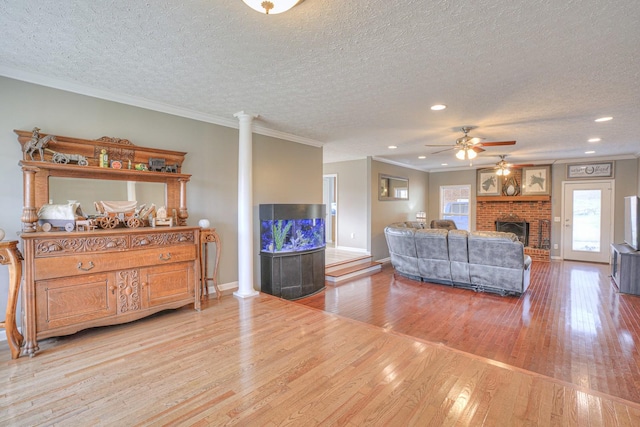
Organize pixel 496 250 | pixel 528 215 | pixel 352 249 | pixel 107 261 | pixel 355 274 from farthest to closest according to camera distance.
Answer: pixel 528 215 < pixel 352 249 < pixel 355 274 < pixel 496 250 < pixel 107 261

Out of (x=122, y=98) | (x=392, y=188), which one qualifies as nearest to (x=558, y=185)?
(x=392, y=188)

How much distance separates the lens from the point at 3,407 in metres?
1.84

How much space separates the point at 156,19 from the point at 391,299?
437 cm

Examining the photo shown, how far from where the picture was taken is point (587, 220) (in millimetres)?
7574

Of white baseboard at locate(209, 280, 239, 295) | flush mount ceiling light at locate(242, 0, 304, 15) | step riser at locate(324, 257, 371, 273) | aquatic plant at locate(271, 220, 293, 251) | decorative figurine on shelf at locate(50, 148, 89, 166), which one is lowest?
step riser at locate(324, 257, 371, 273)

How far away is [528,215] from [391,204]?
3798mm

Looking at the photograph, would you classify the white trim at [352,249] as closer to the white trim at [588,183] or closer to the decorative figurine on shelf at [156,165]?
the decorative figurine on shelf at [156,165]

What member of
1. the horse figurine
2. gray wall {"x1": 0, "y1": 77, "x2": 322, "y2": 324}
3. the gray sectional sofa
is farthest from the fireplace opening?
the horse figurine

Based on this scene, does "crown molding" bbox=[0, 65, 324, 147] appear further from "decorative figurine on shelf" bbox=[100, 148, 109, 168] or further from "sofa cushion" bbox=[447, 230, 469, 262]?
"sofa cushion" bbox=[447, 230, 469, 262]

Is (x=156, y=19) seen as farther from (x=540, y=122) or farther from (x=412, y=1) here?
(x=540, y=122)

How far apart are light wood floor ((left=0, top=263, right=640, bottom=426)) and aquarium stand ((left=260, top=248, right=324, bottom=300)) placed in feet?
4.70

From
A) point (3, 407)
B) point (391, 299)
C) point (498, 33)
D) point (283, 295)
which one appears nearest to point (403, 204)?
point (391, 299)

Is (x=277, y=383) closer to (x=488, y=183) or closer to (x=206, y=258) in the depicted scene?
(x=206, y=258)

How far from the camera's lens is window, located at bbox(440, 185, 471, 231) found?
30.7ft
